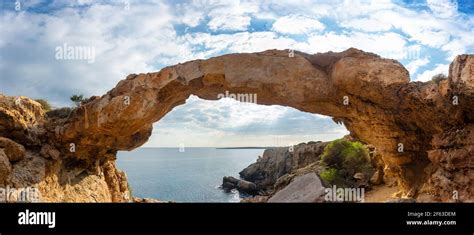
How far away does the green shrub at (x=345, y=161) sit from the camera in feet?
114

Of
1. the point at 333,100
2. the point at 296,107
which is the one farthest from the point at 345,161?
the point at 333,100

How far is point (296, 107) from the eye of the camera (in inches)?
718

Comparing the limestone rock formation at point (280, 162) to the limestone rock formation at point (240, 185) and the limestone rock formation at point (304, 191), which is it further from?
the limestone rock formation at point (304, 191)

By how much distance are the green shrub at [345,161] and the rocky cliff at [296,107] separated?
15.9 metres

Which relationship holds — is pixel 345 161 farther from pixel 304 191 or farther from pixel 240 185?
pixel 240 185

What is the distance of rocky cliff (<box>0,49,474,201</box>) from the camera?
1430 centimetres

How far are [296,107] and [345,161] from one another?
21.2m

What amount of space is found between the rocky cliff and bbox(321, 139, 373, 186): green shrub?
52.1ft

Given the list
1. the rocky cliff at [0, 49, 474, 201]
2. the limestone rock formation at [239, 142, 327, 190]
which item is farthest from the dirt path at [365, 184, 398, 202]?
the rocky cliff at [0, 49, 474, 201]

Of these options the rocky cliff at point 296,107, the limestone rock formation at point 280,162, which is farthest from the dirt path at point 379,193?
the rocky cliff at point 296,107
